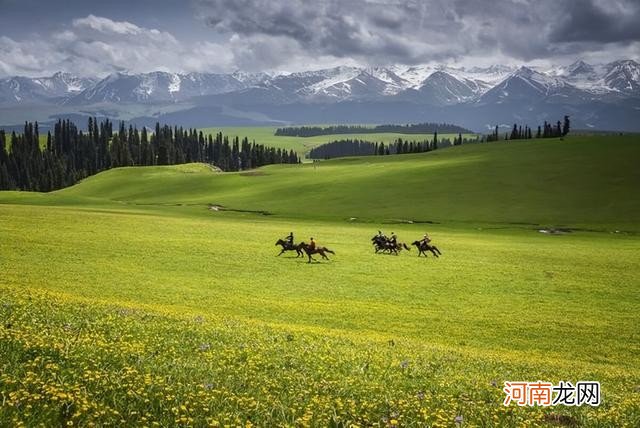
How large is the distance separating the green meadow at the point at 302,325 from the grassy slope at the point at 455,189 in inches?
620

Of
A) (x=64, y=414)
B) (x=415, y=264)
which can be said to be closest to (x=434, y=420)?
(x=64, y=414)

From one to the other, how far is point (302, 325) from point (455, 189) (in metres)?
98.1

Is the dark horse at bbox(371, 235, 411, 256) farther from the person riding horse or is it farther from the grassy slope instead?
the grassy slope

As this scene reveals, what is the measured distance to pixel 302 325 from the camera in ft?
86.6

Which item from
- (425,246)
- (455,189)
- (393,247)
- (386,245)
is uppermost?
(455,189)

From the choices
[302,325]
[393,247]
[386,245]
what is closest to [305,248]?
[386,245]

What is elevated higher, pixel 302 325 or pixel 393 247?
pixel 393 247

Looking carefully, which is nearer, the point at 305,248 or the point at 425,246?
the point at 305,248

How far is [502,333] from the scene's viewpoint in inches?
1084

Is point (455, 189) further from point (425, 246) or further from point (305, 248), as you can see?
point (305, 248)

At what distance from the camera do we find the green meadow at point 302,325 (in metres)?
12.4

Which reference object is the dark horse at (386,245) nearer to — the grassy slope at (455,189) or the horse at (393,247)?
the horse at (393,247)

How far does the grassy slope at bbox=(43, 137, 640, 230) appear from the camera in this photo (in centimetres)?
9962

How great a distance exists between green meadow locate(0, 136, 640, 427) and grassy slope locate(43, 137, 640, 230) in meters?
15.8
